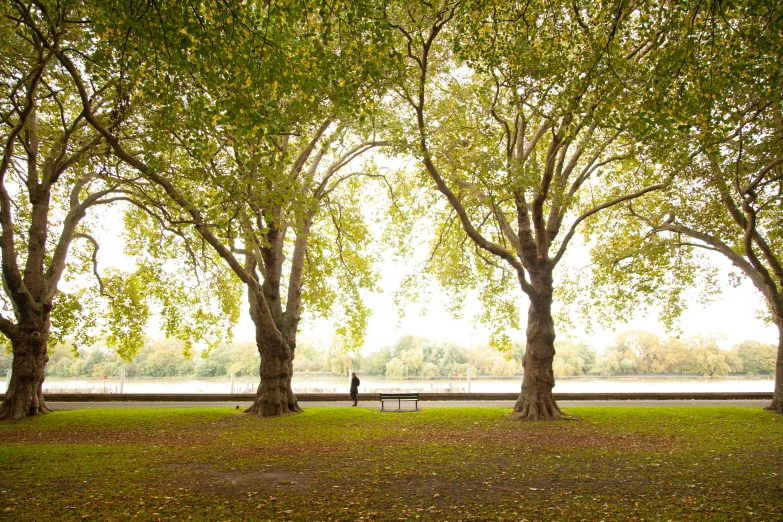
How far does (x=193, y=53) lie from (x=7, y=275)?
9.45 meters

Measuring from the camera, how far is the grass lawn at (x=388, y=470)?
5.69 meters

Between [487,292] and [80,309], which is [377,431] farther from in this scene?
[80,309]

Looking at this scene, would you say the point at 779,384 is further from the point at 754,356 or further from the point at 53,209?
the point at 754,356

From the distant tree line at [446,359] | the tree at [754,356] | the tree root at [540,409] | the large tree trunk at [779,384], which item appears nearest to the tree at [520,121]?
the tree root at [540,409]

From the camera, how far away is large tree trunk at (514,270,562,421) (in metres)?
14.3

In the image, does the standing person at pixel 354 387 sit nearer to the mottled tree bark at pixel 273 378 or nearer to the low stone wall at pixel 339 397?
the low stone wall at pixel 339 397

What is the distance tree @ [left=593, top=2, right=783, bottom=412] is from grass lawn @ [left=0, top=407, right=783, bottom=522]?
470cm

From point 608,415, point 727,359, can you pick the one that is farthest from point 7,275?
point 727,359

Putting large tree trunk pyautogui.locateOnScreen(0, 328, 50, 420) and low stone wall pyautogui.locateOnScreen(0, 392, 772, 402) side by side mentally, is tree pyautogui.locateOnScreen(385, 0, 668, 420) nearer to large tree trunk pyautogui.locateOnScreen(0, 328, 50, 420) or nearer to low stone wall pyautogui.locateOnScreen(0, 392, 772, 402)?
low stone wall pyautogui.locateOnScreen(0, 392, 772, 402)

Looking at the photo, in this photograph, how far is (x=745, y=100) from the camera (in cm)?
967

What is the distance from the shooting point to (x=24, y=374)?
14.0 m

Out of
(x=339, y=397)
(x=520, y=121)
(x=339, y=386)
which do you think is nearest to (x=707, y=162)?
(x=520, y=121)

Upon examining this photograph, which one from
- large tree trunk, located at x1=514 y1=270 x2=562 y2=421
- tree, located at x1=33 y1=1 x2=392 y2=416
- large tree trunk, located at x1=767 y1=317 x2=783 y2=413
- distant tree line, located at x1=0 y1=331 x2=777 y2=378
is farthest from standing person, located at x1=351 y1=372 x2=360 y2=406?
distant tree line, located at x1=0 y1=331 x2=777 y2=378

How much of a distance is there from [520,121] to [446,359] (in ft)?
140
